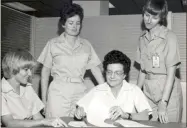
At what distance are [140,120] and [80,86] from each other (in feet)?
2.43

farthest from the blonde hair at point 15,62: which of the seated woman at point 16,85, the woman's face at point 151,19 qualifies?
the woman's face at point 151,19

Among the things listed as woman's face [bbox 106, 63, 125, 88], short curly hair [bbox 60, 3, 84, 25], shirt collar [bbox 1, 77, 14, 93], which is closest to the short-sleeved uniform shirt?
woman's face [bbox 106, 63, 125, 88]

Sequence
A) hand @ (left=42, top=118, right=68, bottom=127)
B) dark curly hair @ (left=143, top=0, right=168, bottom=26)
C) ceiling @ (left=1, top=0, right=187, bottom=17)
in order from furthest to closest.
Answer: ceiling @ (left=1, top=0, right=187, bottom=17) → dark curly hair @ (left=143, top=0, right=168, bottom=26) → hand @ (left=42, top=118, right=68, bottom=127)

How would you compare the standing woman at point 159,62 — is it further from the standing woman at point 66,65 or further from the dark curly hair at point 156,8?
the standing woman at point 66,65

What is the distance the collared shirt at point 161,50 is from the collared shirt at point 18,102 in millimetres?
972

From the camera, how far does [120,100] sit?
2.12m

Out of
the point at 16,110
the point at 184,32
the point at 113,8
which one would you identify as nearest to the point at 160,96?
the point at 184,32

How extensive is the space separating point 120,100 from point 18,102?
729 mm

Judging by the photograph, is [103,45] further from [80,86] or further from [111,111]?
[111,111]

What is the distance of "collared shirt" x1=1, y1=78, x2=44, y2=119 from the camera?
1.96m

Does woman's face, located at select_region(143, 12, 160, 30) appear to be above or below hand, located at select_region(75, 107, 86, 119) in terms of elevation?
above

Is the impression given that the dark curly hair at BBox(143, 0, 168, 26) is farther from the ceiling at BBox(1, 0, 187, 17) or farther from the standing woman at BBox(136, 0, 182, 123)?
the ceiling at BBox(1, 0, 187, 17)

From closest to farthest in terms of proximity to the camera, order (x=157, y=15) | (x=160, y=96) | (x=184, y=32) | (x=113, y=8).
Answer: (x=157, y=15)
(x=160, y=96)
(x=184, y=32)
(x=113, y=8)

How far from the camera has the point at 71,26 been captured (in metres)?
2.43
